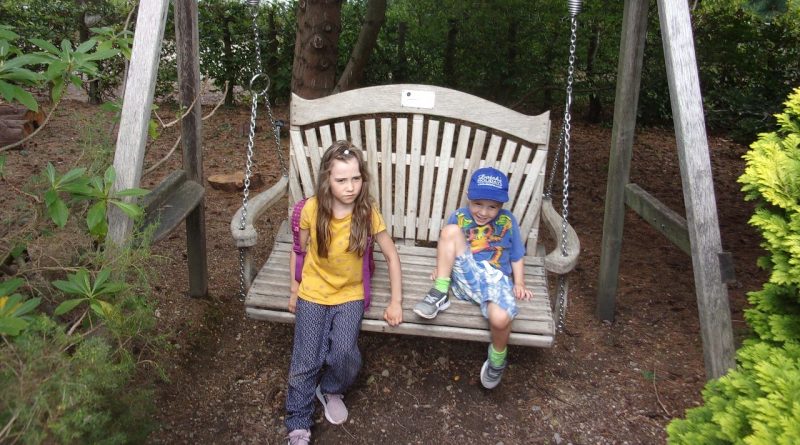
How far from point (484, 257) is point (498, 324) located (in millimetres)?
428

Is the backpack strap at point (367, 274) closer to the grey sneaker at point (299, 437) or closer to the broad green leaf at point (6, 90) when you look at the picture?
the grey sneaker at point (299, 437)

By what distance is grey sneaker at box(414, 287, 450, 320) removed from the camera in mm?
2885

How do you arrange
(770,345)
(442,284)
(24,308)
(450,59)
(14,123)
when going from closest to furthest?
(24,308)
(770,345)
(442,284)
(14,123)
(450,59)

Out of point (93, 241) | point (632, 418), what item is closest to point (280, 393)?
point (93, 241)

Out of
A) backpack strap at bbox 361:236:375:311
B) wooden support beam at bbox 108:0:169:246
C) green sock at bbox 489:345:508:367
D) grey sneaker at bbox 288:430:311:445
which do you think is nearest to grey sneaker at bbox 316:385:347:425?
grey sneaker at bbox 288:430:311:445

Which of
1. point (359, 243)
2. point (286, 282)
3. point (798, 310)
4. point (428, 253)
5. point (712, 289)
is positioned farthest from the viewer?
point (428, 253)

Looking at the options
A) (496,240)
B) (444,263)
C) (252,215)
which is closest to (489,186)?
(496,240)

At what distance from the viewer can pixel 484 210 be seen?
10.4 feet

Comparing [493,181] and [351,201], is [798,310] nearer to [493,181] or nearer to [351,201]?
[493,181]

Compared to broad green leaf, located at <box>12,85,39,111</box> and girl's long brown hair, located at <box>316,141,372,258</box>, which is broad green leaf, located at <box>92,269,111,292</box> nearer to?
broad green leaf, located at <box>12,85,39,111</box>

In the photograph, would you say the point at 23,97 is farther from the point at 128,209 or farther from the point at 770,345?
the point at 770,345

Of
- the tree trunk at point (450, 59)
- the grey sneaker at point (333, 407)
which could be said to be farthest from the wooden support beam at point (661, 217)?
the tree trunk at point (450, 59)

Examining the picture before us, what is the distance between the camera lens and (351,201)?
9.80 feet

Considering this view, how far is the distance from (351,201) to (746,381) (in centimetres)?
172
